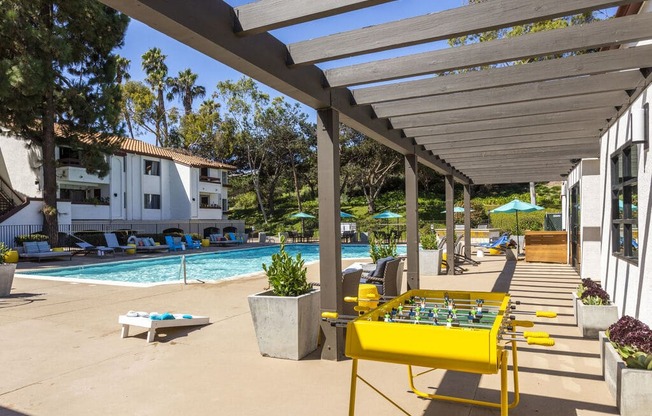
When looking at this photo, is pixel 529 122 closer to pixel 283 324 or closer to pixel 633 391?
pixel 633 391

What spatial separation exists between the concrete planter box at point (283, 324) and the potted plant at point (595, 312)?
3616 mm

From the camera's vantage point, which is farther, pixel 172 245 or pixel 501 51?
pixel 172 245

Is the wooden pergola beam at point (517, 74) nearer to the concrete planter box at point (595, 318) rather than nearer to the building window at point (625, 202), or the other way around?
the building window at point (625, 202)

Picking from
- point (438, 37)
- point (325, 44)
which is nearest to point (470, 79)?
point (438, 37)

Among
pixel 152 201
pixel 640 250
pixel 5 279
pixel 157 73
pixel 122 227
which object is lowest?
pixel 5 279

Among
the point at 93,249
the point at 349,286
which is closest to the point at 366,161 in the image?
the point at 93,249

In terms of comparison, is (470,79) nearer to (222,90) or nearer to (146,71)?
(222,90)

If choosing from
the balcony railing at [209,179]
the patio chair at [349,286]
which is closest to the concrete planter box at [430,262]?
the patio chair at [349,286]

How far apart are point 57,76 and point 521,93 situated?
23062 millimetres

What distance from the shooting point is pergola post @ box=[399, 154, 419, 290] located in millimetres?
8828

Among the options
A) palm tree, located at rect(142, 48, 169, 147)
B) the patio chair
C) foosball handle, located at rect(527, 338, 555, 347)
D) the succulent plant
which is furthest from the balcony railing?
foosball handle, located at rect(527, 338, 555, 347)

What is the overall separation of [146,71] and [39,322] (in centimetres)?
4087

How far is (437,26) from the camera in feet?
12.1

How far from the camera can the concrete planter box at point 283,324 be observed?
5.05 metres
